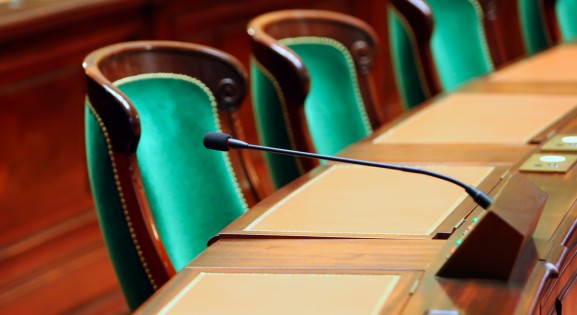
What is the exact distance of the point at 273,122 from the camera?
2.43 metres

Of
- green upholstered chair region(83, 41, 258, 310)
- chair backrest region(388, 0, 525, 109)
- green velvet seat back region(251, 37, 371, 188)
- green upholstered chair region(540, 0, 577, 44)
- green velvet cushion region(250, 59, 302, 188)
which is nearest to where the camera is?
green upholstered chair region(83, 41, 258, 310)

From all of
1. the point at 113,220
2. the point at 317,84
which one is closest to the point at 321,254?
the point at 113,220

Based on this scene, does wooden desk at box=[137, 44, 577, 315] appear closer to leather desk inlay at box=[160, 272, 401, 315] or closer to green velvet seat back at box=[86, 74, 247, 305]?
leather desk inlay at box=[160, 272, 401, 315]

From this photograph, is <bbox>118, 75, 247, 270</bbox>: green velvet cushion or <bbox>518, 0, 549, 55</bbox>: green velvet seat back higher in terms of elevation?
<bbox>118, 75, 247, 270</bbox>: green velvet cushion

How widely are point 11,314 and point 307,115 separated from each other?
1.05 m

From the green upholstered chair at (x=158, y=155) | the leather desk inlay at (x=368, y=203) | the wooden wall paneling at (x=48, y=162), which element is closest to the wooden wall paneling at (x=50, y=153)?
the wooden wall paneling at (x=48, y=162)

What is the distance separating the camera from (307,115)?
8.38 feet

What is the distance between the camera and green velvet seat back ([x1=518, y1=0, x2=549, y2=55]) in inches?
146

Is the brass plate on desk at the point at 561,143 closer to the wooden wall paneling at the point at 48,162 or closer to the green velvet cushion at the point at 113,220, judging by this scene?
the green velvet cushion at the point at 113,220

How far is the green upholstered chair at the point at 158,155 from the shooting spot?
186 cm

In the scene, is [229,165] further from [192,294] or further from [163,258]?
[192,294]

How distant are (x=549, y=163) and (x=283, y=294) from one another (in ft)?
2.39

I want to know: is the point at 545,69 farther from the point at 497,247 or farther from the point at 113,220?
the point at 497,247

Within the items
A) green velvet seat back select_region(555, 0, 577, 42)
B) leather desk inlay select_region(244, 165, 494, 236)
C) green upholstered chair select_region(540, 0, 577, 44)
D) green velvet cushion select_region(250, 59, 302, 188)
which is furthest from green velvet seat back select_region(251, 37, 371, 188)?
green velvet seat back select_region(555, 0, 577, 42)
